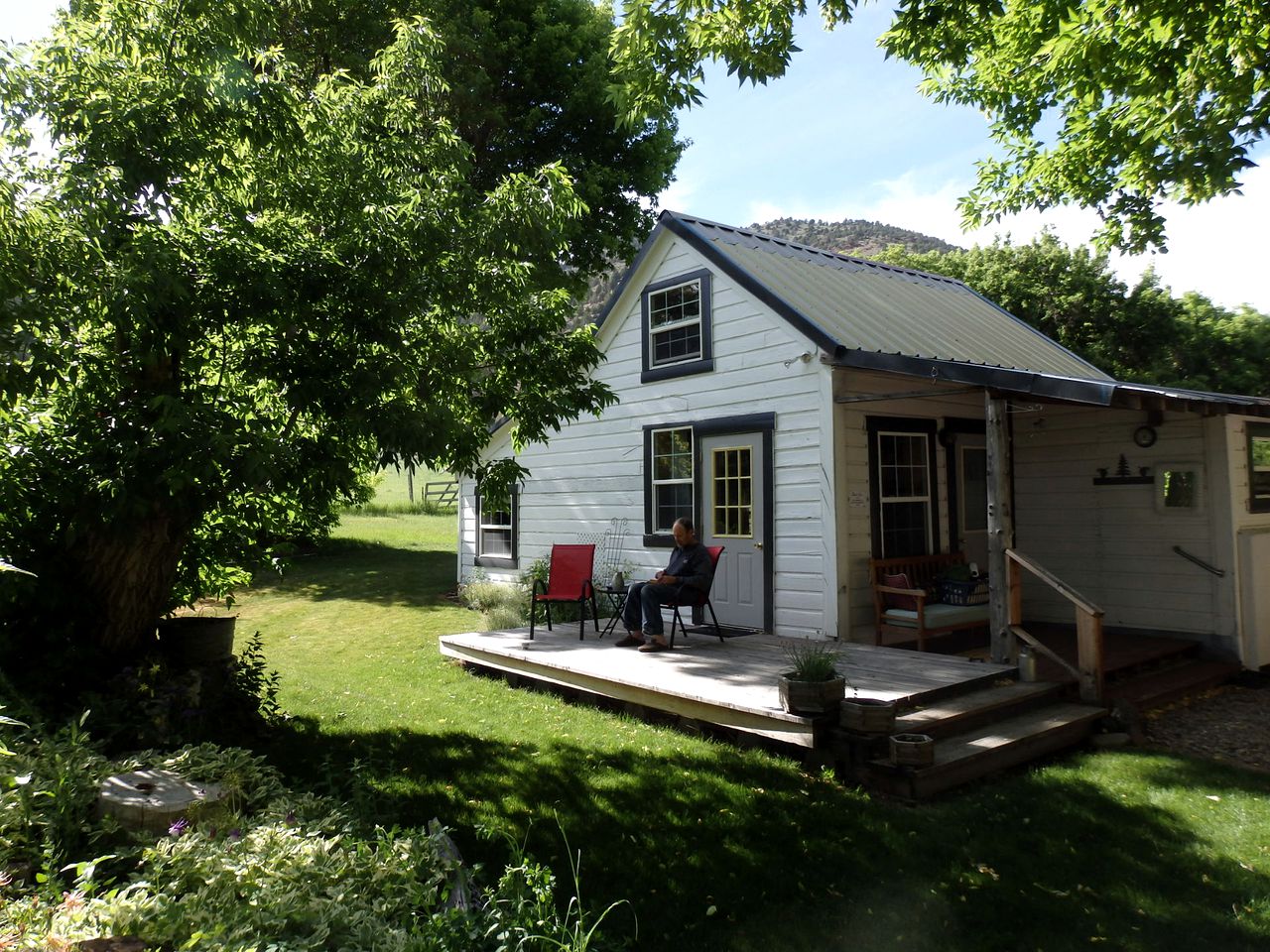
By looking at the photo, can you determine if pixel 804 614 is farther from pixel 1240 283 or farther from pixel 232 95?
pixel 1240 283

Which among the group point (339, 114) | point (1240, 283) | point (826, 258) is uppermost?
point (1240, 283)

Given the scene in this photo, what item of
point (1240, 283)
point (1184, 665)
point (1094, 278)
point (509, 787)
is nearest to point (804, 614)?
point (1184, 665)

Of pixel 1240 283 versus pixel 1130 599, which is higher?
pixel 1240 283

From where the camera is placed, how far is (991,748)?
17.4 feet

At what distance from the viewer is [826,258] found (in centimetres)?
1172

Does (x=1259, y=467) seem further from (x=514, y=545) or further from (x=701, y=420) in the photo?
(x=514, y=545)

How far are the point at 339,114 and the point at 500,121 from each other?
12.6 m

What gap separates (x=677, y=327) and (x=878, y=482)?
10.6 ft

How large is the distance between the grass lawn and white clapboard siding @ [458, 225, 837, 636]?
297 centimetres

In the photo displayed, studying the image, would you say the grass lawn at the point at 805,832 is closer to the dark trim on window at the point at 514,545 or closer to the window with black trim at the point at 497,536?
the dark trim on window at the point at 514,545

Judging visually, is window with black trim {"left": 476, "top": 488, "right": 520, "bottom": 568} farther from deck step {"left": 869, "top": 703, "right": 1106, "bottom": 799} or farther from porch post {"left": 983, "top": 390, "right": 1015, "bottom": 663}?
deck step {"left": 869, "top": 703, "right": 1106, "bottom": 799}

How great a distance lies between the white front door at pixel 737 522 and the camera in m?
9.04

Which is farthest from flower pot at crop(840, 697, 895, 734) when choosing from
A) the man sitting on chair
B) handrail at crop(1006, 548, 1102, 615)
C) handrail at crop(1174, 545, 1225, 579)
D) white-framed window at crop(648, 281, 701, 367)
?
white-framed window at crop(648, 281, 701, 367)

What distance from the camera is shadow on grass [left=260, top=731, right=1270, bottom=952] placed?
11.4 feet
